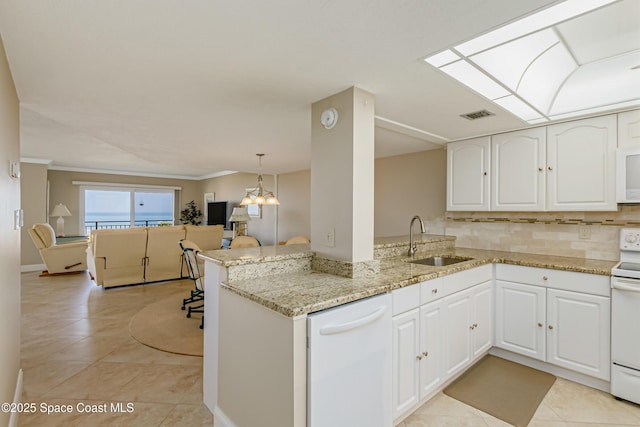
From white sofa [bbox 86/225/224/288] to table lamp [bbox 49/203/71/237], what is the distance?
2.80 m

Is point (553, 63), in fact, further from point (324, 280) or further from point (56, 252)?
point (56, 252)

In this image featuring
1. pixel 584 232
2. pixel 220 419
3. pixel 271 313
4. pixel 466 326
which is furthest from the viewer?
pixel 584 232

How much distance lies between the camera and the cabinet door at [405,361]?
183 cm

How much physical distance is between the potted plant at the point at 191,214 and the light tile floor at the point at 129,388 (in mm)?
5848

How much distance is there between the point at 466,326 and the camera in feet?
7.96

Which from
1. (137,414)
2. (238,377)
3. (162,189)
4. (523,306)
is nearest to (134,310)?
(137,414)

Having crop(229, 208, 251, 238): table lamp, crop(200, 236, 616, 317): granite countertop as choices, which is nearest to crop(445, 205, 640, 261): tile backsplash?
crop(200, 236, 616, 317): granite countertop

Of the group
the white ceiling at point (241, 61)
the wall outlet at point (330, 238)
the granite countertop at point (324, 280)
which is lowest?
the granite countertop at point (324, 280)

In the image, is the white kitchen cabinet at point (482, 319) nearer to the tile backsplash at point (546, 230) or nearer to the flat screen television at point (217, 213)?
the tile backsplash at point (546, 230)

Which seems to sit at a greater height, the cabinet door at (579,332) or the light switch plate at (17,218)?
the light switch plate at (17,218)

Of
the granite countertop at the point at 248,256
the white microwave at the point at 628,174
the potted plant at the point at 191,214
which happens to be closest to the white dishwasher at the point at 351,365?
the granite countertop at the point at 248,256

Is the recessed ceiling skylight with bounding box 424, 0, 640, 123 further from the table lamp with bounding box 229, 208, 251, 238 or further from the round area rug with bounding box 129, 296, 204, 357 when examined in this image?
the table lamp with bounding box 229, 208, 251, 238

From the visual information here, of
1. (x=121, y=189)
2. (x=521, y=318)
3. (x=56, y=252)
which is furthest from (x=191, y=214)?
(x=521, y=318)

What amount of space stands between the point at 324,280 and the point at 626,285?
2.13m
